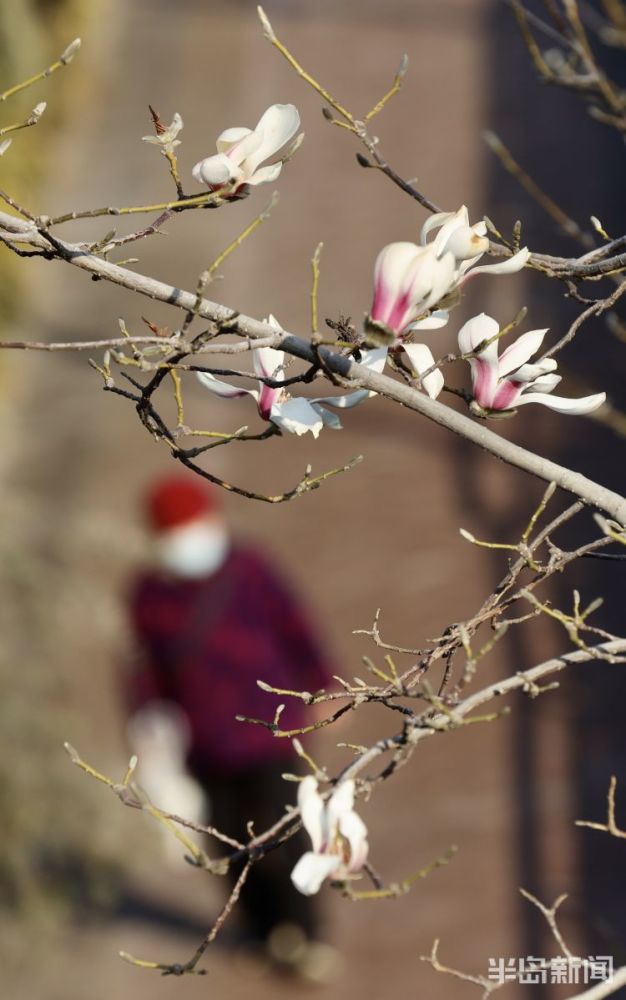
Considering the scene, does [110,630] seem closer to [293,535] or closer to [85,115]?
[293,535]

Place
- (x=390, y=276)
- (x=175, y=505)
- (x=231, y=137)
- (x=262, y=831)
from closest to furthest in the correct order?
(x=390, y=276), (x=231, y=137), (x=175, y=505), (x=262, y=831)

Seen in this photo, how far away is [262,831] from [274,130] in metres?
3.05

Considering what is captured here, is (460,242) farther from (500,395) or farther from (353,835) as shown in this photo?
(353,835)

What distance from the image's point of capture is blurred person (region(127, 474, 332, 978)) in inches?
155

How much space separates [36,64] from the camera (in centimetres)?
895

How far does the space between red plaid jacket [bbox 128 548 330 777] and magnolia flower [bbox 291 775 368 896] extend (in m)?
2.58

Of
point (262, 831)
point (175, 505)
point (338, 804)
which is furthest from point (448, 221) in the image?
point (262, 831)

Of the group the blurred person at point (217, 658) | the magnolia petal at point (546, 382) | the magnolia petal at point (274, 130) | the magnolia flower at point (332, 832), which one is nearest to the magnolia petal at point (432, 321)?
the magnolia petal at point (546, 382)

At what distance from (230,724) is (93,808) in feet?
2.90

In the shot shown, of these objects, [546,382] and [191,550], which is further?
[191,550]

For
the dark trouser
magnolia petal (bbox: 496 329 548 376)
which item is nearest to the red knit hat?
the dark trouser

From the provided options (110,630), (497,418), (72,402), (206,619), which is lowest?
(497,418)

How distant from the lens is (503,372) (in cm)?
142

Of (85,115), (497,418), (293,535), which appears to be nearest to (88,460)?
(293,535)
